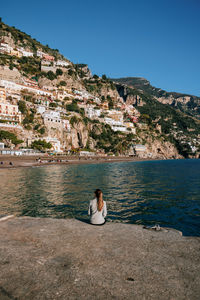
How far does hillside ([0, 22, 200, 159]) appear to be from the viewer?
77.2 meters

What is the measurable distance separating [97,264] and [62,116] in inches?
3569

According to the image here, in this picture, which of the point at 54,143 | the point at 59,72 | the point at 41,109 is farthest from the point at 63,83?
the point at 54,143

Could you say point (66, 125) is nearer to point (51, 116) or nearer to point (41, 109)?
point (51, 116)

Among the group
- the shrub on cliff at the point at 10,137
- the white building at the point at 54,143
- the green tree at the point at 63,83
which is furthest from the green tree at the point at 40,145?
the green tree at the point at 63,83

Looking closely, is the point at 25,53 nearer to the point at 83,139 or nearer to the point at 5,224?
the point at 83,139

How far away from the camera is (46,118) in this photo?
8338cm

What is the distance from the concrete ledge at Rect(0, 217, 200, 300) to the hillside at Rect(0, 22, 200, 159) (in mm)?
67761

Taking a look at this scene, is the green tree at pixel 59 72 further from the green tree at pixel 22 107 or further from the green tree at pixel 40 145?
the green tree at pixel 40 145

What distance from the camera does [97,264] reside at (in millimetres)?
3906

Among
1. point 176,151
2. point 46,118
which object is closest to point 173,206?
point 46,118

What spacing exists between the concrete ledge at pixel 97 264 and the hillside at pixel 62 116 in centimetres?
6776

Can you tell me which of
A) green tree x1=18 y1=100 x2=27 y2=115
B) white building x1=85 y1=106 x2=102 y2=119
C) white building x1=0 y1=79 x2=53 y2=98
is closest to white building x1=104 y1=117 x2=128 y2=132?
white building x1=85 y1=106 x2=102 y2=119

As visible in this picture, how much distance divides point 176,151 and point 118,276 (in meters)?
149

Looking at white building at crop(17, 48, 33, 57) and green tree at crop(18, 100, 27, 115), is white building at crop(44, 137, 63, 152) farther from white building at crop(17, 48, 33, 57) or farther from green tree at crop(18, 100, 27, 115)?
white building at crop(17, 48, 33, 57)
